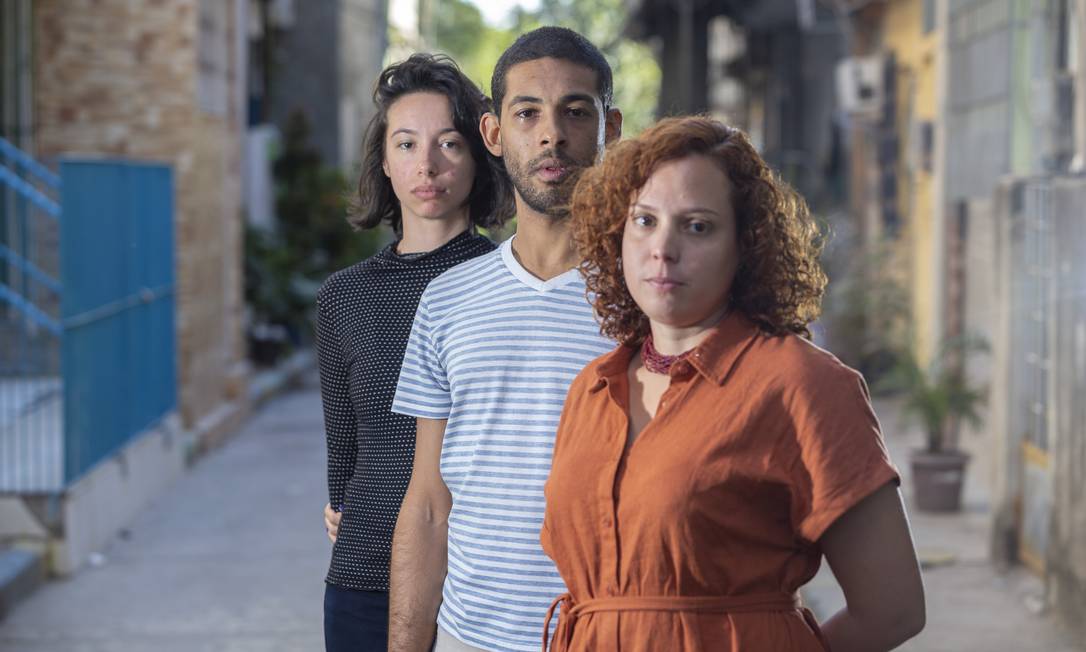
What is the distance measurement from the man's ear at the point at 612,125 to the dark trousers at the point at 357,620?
3.49 feet

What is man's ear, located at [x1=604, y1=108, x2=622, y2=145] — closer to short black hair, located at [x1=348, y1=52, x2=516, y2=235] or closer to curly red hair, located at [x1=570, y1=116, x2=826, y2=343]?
short black hair, located at [x1=348, y1=52, x2=516, y2=235]

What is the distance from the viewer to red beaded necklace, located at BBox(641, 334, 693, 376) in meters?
2.30

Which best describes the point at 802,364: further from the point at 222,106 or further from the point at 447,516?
the point at 222,106

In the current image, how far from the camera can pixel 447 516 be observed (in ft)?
9.98

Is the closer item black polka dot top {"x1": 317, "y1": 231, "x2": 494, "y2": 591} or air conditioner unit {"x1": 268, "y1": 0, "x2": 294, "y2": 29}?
black polka dot top {"x1": 317, "y1": 231, "x2": 494, "y2": 591}

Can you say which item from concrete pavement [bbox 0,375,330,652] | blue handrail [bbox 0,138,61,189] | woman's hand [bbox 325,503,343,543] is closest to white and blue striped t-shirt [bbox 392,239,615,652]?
woman's hand [bbox 325,503,343,543]

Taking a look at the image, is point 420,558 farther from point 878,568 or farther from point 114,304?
point 114,304

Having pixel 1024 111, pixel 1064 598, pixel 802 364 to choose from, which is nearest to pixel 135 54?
pixel 1024 111

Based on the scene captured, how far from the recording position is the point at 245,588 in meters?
7.73

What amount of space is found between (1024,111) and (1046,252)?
2.50 m

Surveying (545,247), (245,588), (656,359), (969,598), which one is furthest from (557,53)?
(245,588)

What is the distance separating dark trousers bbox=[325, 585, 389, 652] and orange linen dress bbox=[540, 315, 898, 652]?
3.88ft

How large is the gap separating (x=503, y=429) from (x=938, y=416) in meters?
7.15

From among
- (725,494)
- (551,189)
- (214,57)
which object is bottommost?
(725,494)
